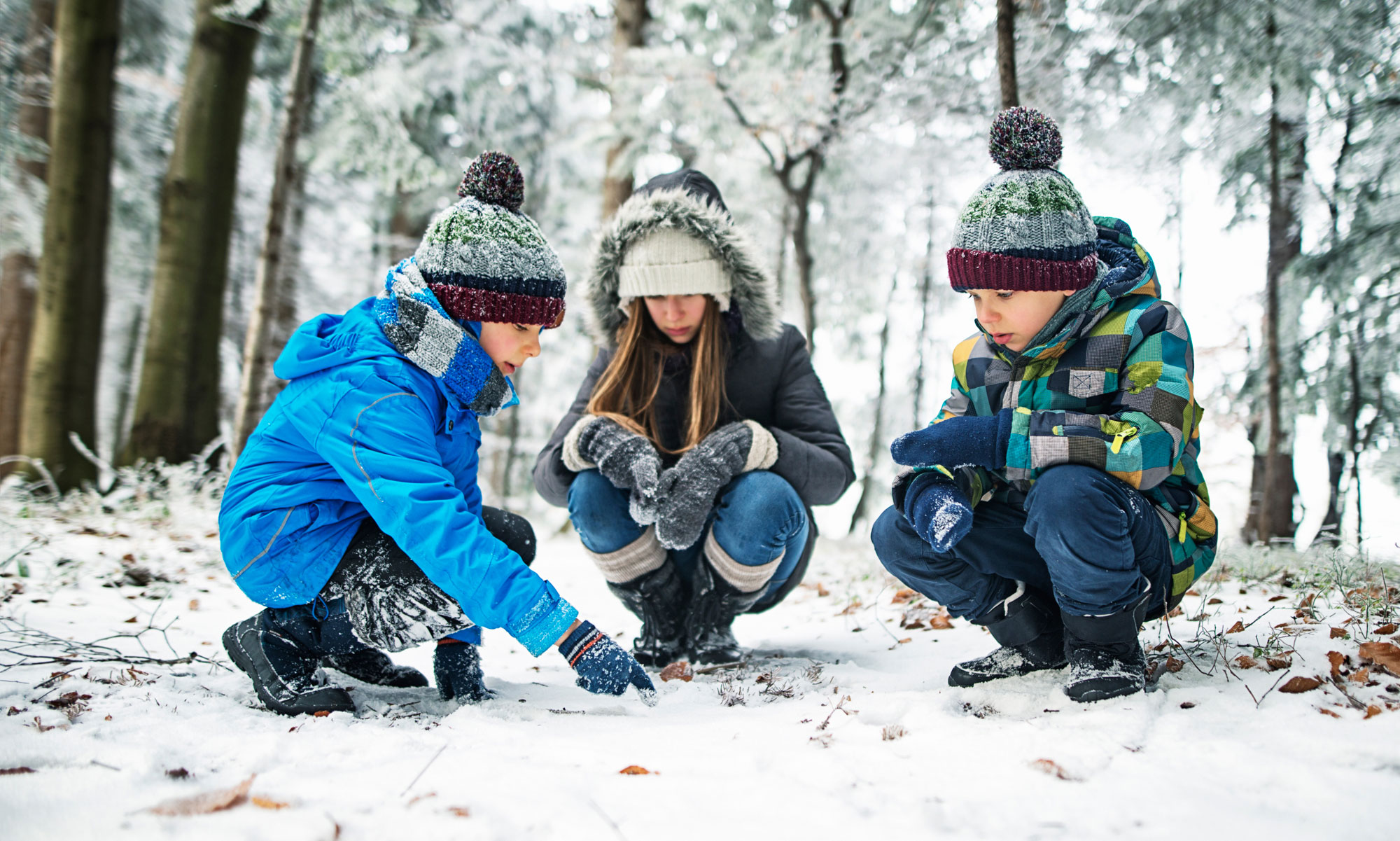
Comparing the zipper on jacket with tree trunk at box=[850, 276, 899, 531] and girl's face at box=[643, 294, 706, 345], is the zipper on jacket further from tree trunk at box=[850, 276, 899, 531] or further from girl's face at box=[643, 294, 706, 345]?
tree trunk at box=[850, 276, 899, 531]

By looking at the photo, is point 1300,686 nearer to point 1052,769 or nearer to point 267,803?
point 1052,769

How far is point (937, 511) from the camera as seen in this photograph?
2.01 m

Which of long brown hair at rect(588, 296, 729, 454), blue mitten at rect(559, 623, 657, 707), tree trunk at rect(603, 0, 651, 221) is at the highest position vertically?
tree trunk at rect(603, 0, 651, 221)

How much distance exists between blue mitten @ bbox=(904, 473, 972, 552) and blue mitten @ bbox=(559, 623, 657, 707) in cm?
82

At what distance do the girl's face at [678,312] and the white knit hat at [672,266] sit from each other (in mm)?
30

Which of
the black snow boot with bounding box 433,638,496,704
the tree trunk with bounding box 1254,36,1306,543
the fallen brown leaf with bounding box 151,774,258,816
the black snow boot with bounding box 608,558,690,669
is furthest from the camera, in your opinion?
the tree trunk with bounding box 1254,36,1306,543

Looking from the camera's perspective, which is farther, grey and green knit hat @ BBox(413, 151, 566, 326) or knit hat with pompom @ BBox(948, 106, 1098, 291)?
grey and green knit hat @ BBox(413, 151, 566, 326)

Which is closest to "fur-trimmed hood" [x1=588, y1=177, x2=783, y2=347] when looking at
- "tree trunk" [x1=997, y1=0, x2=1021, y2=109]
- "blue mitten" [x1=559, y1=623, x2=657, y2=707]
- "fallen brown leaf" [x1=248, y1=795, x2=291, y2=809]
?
"blue mitten" [x1=559, y1=623, x2=657, y2=707]

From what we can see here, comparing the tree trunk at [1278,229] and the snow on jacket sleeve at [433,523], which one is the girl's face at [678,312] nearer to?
the snow on jacket sleeve at [433,523]

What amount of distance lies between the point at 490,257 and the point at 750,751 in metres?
1.40

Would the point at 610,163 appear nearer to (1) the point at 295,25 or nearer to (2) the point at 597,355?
(1) the point at 295,25

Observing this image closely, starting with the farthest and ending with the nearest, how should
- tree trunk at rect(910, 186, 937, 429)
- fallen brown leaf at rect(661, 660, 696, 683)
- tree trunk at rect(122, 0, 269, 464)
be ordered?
tree trunk at rect(910, 186, 937, 429) → tree trunk at rect(122, 0, 269, 464) → fallen brown leaf at rect(661, 660, 696, 683)

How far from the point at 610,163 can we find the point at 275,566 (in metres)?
5.89

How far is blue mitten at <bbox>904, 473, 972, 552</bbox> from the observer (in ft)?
6.44
